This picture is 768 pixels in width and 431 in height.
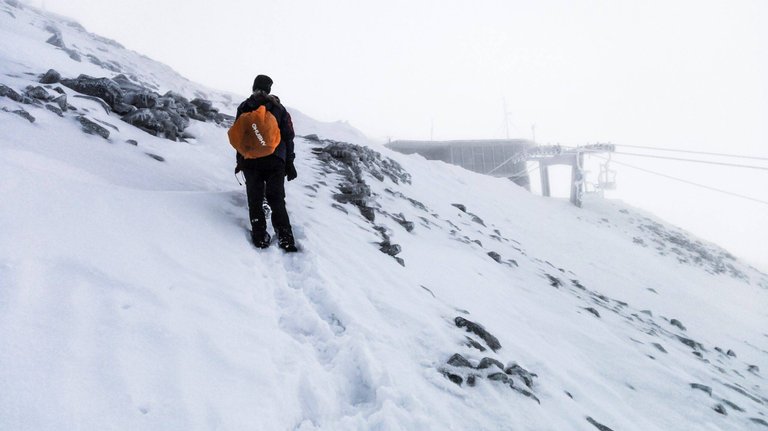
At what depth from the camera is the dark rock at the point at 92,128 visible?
6.32 meters

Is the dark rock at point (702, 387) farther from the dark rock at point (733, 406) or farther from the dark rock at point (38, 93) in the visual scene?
the dark rock at point (38, 93)

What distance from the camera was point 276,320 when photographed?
3527 mm

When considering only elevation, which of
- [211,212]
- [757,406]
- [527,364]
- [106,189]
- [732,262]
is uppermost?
[106,189]

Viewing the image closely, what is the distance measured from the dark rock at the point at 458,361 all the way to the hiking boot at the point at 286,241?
2340 millimetres

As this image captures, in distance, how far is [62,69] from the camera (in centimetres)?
1088

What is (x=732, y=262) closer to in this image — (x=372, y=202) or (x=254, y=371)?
(x=372, y=202)

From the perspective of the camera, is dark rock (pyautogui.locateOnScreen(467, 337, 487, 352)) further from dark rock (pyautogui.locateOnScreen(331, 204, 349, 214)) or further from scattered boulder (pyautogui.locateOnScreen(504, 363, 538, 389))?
dark rock (pyautogui.locateOnScreen(331, 204, 349, 214))

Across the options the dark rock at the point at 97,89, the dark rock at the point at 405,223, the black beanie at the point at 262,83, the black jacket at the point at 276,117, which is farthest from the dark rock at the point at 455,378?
the dark rock at the point at 97,89

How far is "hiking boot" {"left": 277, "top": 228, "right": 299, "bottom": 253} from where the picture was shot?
5.02m

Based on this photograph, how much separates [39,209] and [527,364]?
4925mm

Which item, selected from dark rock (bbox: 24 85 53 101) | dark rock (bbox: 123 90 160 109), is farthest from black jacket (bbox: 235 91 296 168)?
dark rock (bbox: 123 90 160 109)

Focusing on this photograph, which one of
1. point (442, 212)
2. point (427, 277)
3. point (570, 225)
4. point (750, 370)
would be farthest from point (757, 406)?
point (570, 225)

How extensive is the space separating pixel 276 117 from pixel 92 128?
3.48 meters

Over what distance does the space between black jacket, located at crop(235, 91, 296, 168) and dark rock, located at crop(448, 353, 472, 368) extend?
10.1 feet
